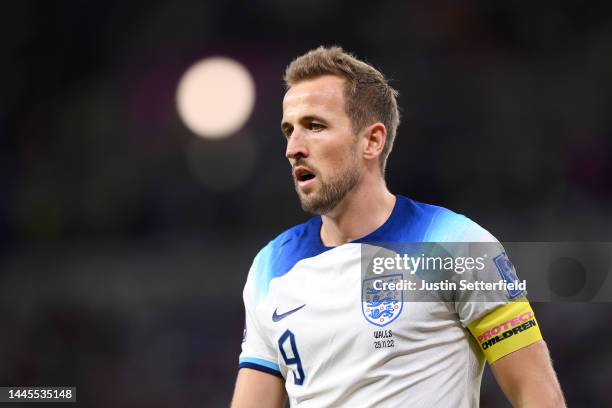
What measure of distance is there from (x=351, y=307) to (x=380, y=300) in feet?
0.36

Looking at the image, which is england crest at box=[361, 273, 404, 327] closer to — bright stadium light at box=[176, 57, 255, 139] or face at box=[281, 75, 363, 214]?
face at box=[281, 75, 363, 214]

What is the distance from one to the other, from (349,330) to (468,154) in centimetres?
586

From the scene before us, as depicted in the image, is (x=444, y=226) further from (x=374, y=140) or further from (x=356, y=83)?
(x=356, y=83)

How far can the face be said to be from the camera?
319 cm

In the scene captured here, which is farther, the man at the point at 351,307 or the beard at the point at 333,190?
the beard at the point at 333,190

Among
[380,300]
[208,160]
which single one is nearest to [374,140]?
[380,300]

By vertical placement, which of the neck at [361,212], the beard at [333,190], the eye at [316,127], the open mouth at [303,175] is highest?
the eye at [316,127]

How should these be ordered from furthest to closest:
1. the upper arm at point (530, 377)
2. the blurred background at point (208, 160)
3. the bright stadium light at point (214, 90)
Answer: the bright stadium light at point (214, 90) → the blurred background at point (208, 160) → the upper arm at point (530, 377)

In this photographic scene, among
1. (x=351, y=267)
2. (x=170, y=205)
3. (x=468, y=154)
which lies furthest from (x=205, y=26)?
(x=351, y=267)

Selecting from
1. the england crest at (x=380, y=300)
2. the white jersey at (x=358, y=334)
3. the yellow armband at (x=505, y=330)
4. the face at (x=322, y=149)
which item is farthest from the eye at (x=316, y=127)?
the yellow armband at (x=505, y=330)

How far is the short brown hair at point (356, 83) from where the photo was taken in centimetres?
329

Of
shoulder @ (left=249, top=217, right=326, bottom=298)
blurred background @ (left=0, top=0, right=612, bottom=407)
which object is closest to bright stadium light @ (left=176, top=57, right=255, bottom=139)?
blurred background @ (left=0, top=0, right=612, bottom=407)

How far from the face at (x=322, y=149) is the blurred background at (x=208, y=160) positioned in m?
4.69

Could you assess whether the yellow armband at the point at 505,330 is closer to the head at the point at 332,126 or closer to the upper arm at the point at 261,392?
the head at the point at 332,126
